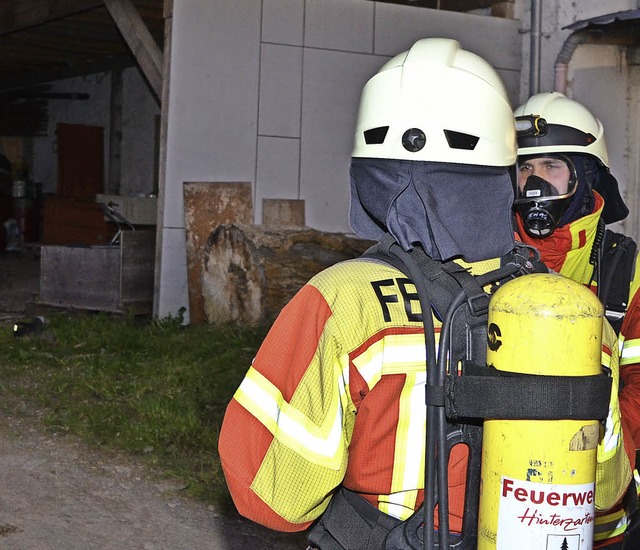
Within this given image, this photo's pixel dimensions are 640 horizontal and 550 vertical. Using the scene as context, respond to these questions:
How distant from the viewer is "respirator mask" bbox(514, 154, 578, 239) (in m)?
3.00

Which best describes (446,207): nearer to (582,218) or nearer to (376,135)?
(376,135)

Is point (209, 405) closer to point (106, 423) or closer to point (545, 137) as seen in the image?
point (106, 423)

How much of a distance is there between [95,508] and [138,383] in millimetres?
2004

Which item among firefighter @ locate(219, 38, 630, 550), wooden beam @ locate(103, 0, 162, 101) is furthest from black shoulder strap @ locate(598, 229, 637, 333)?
wooden beam @ locate(103, 0, 162, 101)

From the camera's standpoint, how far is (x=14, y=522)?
438 centimetres

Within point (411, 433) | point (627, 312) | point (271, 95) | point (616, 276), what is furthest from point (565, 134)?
point (271, 95)

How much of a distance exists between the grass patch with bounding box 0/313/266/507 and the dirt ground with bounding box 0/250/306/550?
157 millimetres

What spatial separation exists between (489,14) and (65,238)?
21.8 ft

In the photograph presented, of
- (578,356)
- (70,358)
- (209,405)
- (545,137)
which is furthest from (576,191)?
(70,358)

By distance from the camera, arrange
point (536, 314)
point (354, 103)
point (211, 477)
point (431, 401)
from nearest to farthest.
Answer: point (536, 314) < point (431, 401) < point (211, 477) < point (354, 103)

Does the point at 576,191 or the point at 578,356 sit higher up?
the point at 576,191

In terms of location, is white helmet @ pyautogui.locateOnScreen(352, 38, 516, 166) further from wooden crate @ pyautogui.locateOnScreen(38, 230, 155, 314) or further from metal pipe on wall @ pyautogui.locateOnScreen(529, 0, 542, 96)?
metal pipe on wall @ pyautogui.locateOnScreen(529, 0, 542, 96)

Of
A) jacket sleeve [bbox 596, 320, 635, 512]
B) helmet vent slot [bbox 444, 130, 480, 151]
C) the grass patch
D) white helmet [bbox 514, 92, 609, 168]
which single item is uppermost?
white helmet [bbox 514, 92, 609, 168]

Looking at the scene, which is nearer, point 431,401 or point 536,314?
point 536,314
